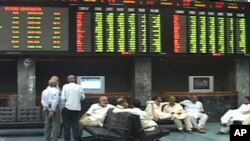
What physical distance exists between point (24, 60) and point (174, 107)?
15.3ft

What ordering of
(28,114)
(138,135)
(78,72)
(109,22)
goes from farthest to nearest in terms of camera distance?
(78,72), (109,22), (28,114), (138,135)

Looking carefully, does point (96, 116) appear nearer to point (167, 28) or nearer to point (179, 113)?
point (179, 113)

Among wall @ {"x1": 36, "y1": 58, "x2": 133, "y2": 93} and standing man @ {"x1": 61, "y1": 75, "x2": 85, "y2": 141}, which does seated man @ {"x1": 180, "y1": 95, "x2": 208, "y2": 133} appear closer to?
wall @ {"x1": 36, "y1": 58, "x2": 133, "y2": 93}

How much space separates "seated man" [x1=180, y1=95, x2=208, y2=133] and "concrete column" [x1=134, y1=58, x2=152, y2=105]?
3.85 feet

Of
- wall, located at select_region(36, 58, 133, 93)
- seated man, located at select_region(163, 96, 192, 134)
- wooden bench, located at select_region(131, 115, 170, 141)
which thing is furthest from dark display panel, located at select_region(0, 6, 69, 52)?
wooden bench, located at select_region(131, 115, 170, 141)

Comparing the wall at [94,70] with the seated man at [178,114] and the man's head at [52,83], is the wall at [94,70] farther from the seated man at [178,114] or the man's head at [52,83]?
the man's head at [52,83]

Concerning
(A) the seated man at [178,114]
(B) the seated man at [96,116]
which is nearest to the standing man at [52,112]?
(B) the seated man at [96,116]

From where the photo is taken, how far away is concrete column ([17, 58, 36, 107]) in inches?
521

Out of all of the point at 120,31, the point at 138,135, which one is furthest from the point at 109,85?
the point at 138,135

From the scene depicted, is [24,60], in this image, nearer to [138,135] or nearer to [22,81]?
[22,81]

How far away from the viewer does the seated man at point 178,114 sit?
12.8 meters

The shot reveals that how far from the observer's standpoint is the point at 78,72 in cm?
1472

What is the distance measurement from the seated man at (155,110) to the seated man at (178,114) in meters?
0.16

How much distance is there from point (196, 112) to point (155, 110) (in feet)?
4.35
